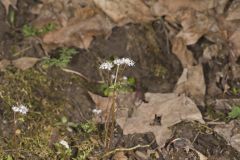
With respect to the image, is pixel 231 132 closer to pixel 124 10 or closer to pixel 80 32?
pixel 124 10

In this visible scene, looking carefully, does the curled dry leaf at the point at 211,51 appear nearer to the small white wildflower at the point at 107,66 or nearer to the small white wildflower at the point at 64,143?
the small white wildflower at the point at 107,66

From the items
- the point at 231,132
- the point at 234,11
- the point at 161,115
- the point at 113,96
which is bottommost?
the point at 231,132

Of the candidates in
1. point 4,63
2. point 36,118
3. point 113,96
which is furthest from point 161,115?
point 4,63

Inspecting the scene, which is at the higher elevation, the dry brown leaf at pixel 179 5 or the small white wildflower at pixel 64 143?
the dry brown leaf at pixel 179 5

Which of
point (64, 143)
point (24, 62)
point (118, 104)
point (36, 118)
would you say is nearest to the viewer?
point (64, 143)

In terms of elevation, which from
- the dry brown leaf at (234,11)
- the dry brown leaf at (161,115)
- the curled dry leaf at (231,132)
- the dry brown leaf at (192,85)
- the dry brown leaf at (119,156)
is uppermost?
the dry brown leaf at (234,11)

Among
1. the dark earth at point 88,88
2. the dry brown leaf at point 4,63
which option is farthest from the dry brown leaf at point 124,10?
the dry brown leaf at point 4,63

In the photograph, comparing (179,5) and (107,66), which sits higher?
(179,5)
